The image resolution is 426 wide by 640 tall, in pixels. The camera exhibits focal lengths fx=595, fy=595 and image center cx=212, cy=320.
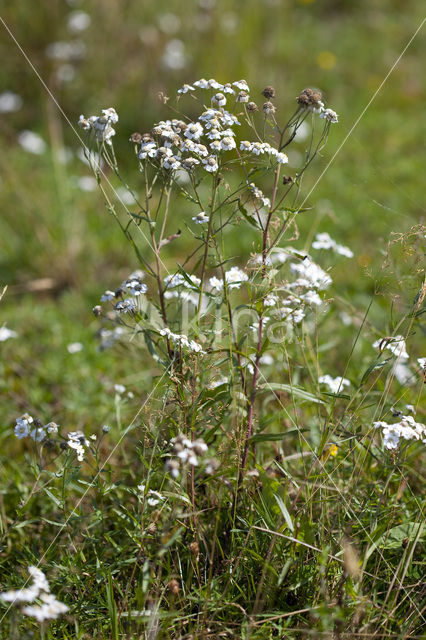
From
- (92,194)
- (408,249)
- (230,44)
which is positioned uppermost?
(230,44)

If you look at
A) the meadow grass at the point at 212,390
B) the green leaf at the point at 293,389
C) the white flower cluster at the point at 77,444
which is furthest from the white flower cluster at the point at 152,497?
the green leaf at the point at 293,389

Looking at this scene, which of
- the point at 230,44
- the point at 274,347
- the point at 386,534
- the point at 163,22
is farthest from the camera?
the point at 163,22

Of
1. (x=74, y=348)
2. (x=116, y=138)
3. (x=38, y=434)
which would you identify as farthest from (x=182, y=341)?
(x=116, y=138)

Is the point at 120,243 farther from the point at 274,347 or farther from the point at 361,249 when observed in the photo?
the point at 274,347

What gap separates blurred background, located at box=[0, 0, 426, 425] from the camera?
274 centimetres

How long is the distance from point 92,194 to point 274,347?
253cm

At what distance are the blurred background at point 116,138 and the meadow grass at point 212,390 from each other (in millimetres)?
18

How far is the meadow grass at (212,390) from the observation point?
1.38m

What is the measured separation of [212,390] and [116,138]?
3.33 metres

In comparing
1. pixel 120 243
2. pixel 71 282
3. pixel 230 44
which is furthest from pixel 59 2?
pixel 71 282

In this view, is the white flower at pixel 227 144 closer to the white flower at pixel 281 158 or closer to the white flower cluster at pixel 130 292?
the white flower at pixel 281 158

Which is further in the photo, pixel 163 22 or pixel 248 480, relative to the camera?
pixel 163 22

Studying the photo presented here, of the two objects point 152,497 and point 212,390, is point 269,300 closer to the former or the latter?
point 212,390

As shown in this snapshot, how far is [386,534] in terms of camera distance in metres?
1.39
